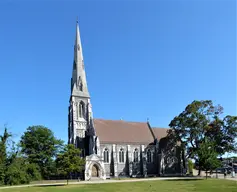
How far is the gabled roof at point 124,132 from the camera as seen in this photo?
5316 centimetres

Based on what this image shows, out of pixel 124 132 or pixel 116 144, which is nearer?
pixel 116 144

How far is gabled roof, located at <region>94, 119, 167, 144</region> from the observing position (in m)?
53.2

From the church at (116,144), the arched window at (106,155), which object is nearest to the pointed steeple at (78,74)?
the church at (116,144)

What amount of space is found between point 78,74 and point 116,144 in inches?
725

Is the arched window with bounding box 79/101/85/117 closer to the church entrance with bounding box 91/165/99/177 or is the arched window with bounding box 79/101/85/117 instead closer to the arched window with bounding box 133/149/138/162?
the church entrance with bounding box 91/165/99/177

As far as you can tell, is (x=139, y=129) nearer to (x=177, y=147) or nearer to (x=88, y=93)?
(x=177, y=147)

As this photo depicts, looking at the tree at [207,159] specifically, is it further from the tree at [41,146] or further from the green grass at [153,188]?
the tree at [41,146]

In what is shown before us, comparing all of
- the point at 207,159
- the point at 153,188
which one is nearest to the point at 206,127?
the point at 207,159

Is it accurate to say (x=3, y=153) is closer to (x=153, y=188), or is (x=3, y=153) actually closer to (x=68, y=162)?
(x=68, y=162)

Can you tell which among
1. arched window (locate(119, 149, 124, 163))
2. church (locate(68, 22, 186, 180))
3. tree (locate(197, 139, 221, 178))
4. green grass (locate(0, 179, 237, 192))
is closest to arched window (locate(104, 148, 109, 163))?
church (locate(68, 22, 186, 180))

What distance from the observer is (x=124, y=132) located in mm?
55875

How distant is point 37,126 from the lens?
180 feet

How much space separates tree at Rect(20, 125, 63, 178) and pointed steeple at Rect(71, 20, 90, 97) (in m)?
10.5

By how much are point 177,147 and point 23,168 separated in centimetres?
3208
